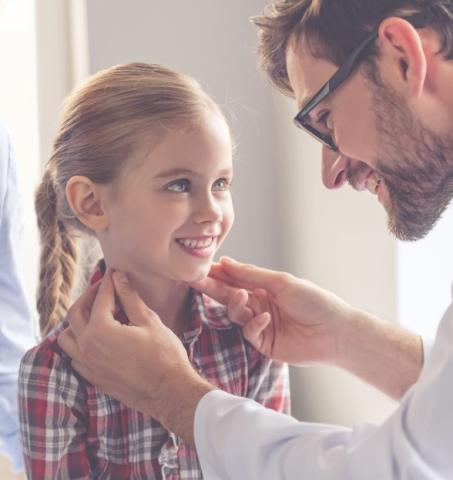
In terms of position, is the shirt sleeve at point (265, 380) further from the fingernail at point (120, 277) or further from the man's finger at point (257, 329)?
the fingernail at point (120, 277)

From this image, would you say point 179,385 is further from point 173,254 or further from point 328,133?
point 328,133

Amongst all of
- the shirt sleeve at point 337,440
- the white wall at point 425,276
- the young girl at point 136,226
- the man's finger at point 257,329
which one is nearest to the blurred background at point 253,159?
the white wall at point 425,276

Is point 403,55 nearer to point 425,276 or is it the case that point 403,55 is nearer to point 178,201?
point 178,201

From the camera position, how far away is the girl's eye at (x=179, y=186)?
132 centimetres

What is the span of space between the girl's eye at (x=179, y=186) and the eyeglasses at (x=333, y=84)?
219 mm

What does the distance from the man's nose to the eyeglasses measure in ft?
0.10

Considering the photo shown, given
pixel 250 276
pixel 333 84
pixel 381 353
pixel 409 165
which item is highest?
pixel 333 84

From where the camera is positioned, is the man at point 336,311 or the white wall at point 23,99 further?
the white wall at point 23,99

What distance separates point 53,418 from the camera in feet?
4.25

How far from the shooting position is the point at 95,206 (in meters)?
1.38

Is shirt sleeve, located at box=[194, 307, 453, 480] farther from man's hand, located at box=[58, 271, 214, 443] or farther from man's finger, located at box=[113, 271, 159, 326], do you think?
man's finger, located at box=[113, 271, 159, 326]

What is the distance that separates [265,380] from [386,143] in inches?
18.4

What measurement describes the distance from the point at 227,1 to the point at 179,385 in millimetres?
1511

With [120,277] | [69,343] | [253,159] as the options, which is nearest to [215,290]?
[120,277]
